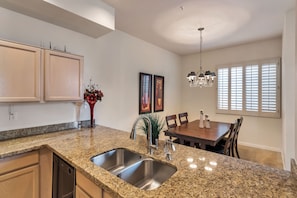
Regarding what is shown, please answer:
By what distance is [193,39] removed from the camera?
3750mm

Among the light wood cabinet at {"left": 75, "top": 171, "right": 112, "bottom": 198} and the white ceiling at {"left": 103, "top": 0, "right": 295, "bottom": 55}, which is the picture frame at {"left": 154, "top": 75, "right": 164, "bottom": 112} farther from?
the light wood cabinet at {"left": 75, "top": 171, "right": 112, "bottom": 198}

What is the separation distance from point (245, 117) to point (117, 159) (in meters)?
3.87

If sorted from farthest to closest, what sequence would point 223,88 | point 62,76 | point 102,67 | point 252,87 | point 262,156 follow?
point 223,88 → point 252,87 → point 262,156 → point 102,67 → point 62,76

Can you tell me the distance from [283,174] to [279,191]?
0.90ft

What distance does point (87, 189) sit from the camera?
110 cm

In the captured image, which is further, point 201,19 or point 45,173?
point 201,19

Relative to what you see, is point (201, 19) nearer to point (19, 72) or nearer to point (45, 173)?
point (19, 72)

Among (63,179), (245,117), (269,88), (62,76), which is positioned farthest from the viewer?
(245,117)

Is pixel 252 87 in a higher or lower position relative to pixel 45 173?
higher

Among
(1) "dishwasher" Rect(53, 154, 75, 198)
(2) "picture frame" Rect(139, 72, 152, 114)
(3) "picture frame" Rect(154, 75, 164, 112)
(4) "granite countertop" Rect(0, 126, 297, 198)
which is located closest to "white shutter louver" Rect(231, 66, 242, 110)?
(3) "picture frame" Rect(154, 75, 164, 112)

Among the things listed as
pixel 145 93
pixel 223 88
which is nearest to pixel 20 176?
pixel 145 93

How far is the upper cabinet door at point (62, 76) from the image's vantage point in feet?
6.07

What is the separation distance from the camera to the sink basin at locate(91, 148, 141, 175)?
4.70 feet

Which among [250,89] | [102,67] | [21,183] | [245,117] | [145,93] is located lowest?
[21,183]
